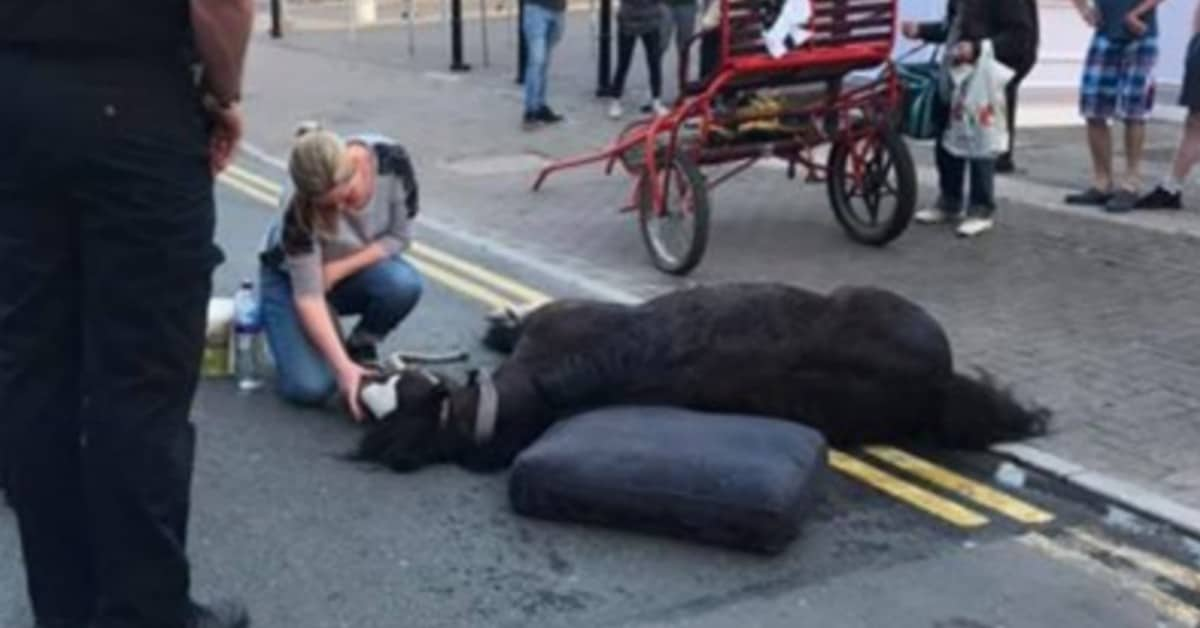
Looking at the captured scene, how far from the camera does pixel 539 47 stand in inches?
525

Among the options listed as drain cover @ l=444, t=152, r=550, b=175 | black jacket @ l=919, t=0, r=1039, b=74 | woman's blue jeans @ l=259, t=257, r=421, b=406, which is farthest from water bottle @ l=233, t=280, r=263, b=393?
drain cover @ l=444, t=152, r=550, b=175

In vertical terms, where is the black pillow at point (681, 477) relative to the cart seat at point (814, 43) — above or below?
below

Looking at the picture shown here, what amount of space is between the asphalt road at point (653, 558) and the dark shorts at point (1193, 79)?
4527mm

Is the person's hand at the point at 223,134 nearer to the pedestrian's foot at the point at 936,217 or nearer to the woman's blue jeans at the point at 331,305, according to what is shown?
the woman's blue jeans at the point at 331,305

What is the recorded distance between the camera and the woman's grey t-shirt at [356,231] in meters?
Answer: 5.61

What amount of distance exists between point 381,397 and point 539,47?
8.31 m

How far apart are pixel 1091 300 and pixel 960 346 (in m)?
1.11

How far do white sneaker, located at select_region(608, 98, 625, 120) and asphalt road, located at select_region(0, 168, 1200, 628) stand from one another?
8511 mm

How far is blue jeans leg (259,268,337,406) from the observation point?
5.83 metres

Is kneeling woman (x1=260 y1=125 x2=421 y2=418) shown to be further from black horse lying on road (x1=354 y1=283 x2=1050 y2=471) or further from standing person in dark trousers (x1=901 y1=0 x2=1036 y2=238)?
standing person in dark trousers (x1=901 y1=0 x2=1036 y2=238)

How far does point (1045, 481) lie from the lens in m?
5.22

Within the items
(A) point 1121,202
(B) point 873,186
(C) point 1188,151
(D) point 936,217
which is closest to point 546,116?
(D) point 936,217

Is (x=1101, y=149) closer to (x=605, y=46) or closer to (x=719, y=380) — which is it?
(x=719, y=380)

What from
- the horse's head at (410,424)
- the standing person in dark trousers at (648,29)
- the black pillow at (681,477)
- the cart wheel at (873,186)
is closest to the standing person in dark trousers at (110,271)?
the black pillow at (681,477)
